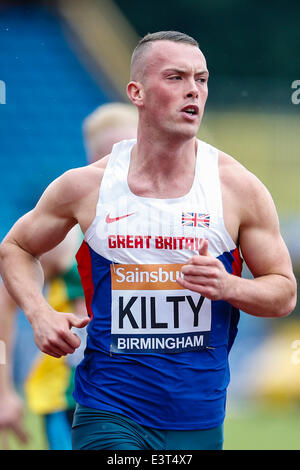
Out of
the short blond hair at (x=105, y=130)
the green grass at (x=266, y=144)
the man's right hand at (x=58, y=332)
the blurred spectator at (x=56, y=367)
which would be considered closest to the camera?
the man's right hand at (x=58, y=332)

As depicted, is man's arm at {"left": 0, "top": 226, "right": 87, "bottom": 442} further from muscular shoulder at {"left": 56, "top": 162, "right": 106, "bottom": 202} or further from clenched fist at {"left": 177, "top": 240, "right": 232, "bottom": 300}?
clenched fist at {"left": 177, "top": 240, "right": 232, "bottom": 300}

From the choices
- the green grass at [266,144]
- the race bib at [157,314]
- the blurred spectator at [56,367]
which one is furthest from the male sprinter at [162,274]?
the green grass at [266,144]

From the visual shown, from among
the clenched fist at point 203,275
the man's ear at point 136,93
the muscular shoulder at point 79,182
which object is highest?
the man's ear at point 136,93

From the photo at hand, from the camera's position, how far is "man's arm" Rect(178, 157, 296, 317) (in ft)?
10.2

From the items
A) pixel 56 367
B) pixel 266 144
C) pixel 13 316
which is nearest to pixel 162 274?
pixel 56 367

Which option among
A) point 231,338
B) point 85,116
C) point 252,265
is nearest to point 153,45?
point 252,265

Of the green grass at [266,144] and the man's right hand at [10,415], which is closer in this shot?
the man's right hand at [10,415]

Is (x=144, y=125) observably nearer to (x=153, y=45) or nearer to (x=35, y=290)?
(x=153, y=45)

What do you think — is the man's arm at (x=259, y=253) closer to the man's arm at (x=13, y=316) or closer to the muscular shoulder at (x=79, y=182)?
the muscular shoulder at (x=79, y=182)

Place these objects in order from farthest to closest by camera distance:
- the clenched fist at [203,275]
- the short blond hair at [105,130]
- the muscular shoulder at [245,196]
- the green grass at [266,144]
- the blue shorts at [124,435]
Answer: the green grass at [266,144] → the short blond hair at [105,130] → the muscular shoulder at [245,196] → the blue shorts at [124,435] → the clenched fist at [203,275]

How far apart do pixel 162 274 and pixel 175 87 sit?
716 mm

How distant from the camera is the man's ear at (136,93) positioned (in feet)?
11.1

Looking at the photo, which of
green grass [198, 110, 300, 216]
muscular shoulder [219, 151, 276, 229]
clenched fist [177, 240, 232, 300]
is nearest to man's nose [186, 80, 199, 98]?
muscular shoulder [219, 151, 276, 229]

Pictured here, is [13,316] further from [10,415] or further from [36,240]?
[36,240]
